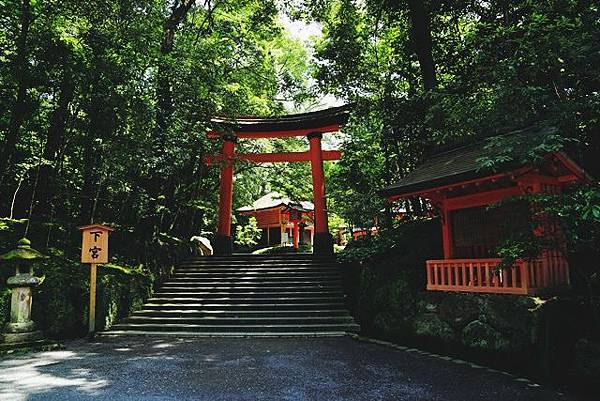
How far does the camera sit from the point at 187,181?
1312 centimetres

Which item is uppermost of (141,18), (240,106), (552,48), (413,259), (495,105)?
(141,18)

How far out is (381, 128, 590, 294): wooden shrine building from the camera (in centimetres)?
546

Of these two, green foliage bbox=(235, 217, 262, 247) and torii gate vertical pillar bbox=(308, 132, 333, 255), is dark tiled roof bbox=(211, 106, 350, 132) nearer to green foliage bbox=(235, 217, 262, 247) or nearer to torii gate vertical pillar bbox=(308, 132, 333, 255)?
torii gate vertical pillar bbox=(308, 132, 333, 255)

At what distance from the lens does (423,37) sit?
10.1 m

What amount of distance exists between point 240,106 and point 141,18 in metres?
3.74

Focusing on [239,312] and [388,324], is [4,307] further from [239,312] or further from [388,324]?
[388,324]

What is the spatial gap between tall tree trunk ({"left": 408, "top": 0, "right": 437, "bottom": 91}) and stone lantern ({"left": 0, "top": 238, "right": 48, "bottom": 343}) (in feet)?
31.5

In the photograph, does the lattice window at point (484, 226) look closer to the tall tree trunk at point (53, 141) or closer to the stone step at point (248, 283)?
the stone step at point (248, 283)

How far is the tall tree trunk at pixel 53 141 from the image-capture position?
352 inches

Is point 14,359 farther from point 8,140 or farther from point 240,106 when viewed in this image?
point 240,106

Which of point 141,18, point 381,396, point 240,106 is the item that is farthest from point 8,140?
point 381,396

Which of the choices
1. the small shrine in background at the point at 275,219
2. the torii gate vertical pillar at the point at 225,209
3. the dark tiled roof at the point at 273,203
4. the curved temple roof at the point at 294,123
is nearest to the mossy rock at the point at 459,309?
the curved temple roof at the point at 294,123

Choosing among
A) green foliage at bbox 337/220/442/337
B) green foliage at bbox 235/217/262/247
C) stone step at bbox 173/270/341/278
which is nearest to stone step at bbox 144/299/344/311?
green foliage at bbox 337/220/442/337

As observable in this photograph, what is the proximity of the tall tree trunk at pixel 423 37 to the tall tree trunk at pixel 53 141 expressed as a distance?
8.36m
